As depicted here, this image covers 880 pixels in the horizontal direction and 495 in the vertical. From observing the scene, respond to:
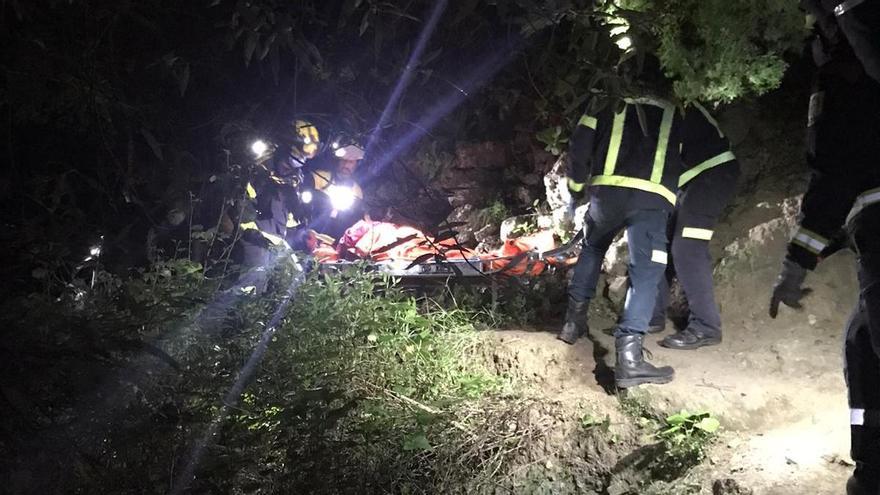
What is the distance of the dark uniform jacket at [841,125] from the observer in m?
1.97

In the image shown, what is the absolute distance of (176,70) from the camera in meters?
1.92

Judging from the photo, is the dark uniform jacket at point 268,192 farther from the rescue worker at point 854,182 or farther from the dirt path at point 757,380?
the dirt path at point 757,380

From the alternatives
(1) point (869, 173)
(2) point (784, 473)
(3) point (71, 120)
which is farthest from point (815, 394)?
(3) point (71, 120)

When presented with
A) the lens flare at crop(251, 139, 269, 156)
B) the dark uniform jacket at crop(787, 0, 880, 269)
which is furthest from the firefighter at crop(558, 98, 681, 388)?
the lens flare at crop(251, 139, 269, 156)

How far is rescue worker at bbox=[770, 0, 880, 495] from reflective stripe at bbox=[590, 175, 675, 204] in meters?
1.40

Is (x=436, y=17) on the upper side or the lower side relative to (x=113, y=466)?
upper

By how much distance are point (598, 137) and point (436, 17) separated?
221cm

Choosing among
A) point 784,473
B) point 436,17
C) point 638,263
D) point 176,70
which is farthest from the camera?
point 638,263

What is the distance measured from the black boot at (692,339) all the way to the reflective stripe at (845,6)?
Result: 296cm

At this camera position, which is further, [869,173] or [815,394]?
[815,394]

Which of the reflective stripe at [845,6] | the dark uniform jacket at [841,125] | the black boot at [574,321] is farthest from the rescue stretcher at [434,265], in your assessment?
the reflective stripe at [845,6]

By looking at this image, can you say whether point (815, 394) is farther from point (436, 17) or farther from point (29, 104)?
point (29, 104)

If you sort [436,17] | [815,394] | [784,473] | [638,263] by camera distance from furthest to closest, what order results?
[638,263]
[815,394]
[784,473]
[436,17]

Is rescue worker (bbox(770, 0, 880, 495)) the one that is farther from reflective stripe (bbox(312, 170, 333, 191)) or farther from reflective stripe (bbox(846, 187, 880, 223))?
reflective stripe (bbox(312, 170, 333, 191))
